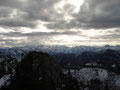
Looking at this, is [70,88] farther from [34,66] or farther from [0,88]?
[0,88]

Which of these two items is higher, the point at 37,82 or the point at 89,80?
the point at 37,82

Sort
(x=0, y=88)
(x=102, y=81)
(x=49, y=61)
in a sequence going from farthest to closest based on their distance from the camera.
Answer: (x=102, y=81) < (x=49, y=61) < (x=0, y=88)

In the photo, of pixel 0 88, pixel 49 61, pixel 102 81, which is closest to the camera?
pixel 0 88

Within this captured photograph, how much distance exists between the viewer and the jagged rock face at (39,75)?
93.2m

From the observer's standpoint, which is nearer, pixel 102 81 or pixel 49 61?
pixel 49 61

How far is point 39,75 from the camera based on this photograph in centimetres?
9675

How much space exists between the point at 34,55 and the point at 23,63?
9386mm

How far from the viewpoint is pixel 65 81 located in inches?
4067

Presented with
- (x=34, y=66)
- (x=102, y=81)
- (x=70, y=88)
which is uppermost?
(x=34, y=66)

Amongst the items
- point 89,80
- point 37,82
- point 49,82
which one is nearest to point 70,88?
point 49,82

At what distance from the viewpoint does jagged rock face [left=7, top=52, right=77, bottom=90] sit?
306 feet

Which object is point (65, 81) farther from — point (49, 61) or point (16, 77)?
point (16, 77)

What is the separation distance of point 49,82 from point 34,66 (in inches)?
589

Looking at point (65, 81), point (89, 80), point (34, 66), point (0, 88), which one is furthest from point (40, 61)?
point (89, 80)
